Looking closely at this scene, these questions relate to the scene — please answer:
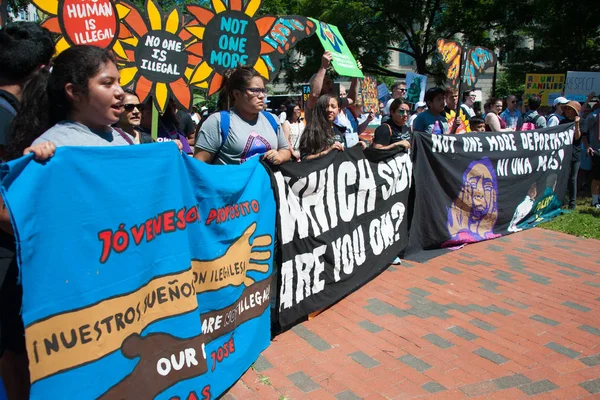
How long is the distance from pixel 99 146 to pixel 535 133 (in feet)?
22.2

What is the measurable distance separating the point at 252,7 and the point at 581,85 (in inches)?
433

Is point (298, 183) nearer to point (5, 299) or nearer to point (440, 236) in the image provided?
point (5, 299)

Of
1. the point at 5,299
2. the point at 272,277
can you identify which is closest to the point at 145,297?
the point at 5,299

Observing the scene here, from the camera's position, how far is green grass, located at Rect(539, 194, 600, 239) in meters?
7.16

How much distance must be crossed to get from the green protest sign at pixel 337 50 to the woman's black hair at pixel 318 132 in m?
1.26

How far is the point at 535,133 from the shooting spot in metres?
7.50

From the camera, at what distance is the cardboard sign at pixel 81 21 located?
3713 millimetres

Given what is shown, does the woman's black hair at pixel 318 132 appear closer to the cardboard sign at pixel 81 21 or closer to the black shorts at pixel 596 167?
the cardboard sign at pixel 81 21

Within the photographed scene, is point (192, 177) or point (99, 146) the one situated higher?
point (99, 146)

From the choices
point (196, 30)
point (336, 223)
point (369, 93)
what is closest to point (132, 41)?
point (196, 30)

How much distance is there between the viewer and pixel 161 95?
4293 millimetres

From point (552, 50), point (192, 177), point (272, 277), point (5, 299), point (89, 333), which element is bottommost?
point (272, 277)

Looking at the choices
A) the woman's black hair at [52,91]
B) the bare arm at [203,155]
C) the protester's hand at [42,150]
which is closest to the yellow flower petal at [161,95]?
the bare arm at [203,155]

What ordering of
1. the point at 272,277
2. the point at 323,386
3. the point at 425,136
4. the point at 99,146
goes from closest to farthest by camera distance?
the point at 99,146 → the point at 323,386 → the point at 272,277 → the point at 425,136
